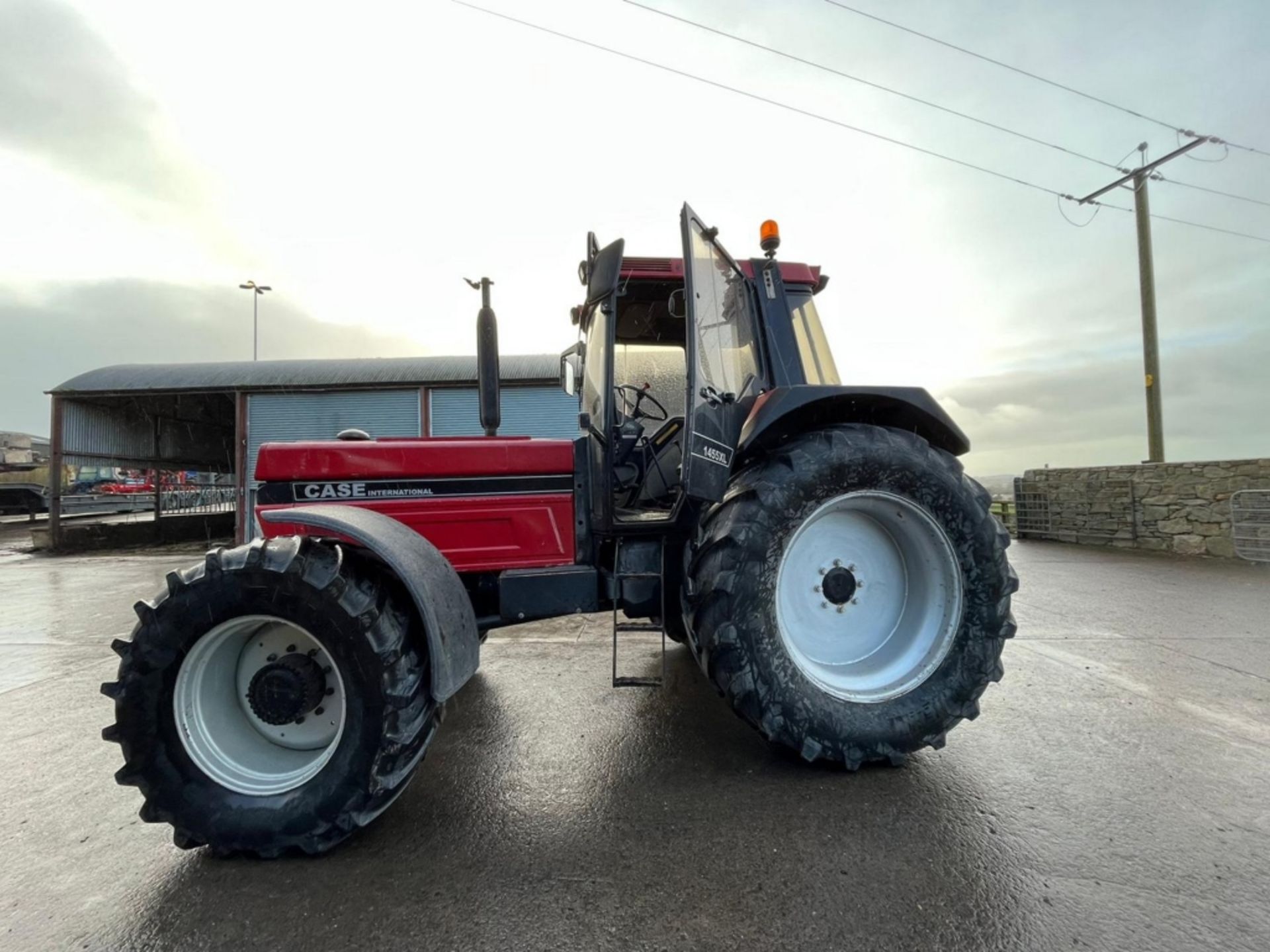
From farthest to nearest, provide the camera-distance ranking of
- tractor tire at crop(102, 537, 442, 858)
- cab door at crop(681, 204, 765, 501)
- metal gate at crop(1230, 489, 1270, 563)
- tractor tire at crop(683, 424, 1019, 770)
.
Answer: metal gate at crop(1230, 489, 1270, 563), cab door at crop(681, 204, 765, 501), tractor tire at crop(683, 424, 1019, 770), tractor tire at crop(102, 537, 442, 858)

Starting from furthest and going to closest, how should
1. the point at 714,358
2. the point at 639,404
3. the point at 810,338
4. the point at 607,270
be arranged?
the point at 639,404, the point at 810,338, the point at 714,358, the point at 607,270

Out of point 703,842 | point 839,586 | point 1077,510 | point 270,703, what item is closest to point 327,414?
point 270,703

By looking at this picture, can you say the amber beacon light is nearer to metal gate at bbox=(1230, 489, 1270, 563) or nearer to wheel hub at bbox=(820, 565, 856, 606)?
wheel hub at bbox=(820, 565, 856, 606)

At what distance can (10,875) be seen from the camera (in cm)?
183

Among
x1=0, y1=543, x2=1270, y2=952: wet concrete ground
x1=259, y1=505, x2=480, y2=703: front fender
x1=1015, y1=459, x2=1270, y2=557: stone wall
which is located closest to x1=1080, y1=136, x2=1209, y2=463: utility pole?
x1=1015, y1=459, x2=1270, y2=557: stone wall

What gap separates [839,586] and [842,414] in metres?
0.77

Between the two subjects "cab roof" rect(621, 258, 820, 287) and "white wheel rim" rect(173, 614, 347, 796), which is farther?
"cab roof" rect(621, 258, 820, 287)

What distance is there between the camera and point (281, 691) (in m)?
1.96

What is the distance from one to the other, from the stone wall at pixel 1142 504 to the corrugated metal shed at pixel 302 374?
9.48m

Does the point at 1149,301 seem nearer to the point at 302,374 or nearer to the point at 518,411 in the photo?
the point at 518,411

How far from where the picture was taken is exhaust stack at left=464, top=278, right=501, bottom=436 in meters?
2.79

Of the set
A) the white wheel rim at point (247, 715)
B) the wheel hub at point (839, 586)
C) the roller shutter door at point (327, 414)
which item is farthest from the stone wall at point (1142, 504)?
the roller shutter door at point (327, 414)

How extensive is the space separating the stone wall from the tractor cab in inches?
355

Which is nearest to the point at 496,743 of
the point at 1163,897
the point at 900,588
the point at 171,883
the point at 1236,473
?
the point at 171,883
